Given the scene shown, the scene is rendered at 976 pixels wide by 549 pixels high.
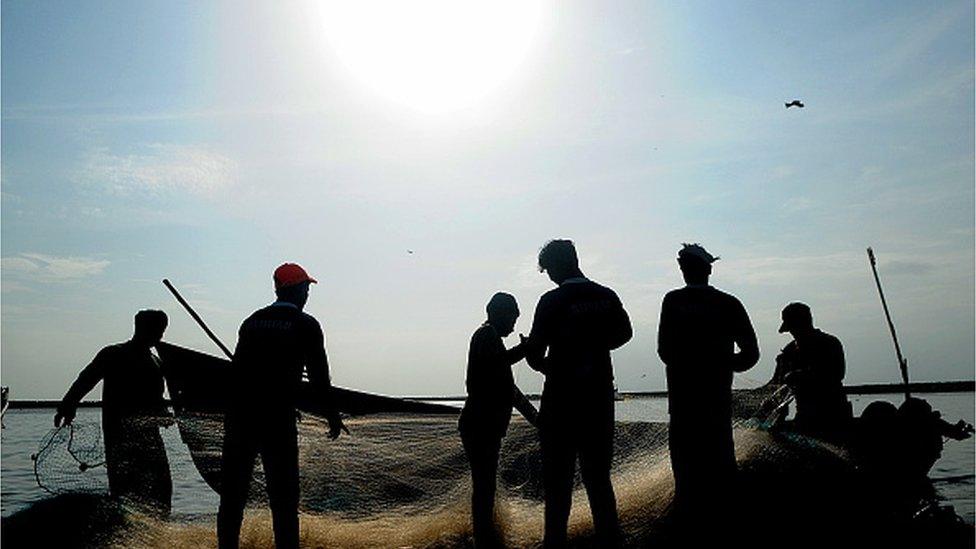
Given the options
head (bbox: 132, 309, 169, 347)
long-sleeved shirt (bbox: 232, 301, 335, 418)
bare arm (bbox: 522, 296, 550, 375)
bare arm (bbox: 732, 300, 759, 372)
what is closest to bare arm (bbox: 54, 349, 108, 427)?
head (bbox: 132, 309, 169, 347)

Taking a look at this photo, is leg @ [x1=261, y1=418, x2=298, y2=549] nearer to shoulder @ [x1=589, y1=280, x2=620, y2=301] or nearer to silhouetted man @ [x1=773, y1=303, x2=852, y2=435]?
shoulder @ [x1=589, y1=280, x2=620, y2=301]

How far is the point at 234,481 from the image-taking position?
4625mm

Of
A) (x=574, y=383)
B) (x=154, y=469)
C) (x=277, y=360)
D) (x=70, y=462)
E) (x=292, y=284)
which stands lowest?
(x=154, y=469)

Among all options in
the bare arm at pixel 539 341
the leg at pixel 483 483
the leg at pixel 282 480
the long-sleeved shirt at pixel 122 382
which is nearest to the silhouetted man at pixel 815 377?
the bare arm at pixel 539 341

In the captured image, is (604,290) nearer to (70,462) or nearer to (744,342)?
(744,342)

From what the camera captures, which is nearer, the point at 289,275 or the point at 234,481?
the point at 234,481

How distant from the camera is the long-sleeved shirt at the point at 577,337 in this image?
4.64 meters

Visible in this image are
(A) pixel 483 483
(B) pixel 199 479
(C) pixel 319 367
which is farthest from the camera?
(B) pixel 199 479

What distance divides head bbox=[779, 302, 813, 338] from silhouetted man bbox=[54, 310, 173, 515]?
5559mm

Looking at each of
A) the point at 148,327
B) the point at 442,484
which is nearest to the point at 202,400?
the point at 148,327

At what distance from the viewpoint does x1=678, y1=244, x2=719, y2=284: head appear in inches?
189

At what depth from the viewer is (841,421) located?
6621 millimetres

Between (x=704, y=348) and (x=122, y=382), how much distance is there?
16.5 feet

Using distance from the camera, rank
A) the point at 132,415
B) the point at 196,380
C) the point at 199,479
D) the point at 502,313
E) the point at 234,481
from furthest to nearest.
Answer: the point at 199,479 < the point at 196,380 < the point at 132,415 < the point at 502,313 < the point at 234,481
